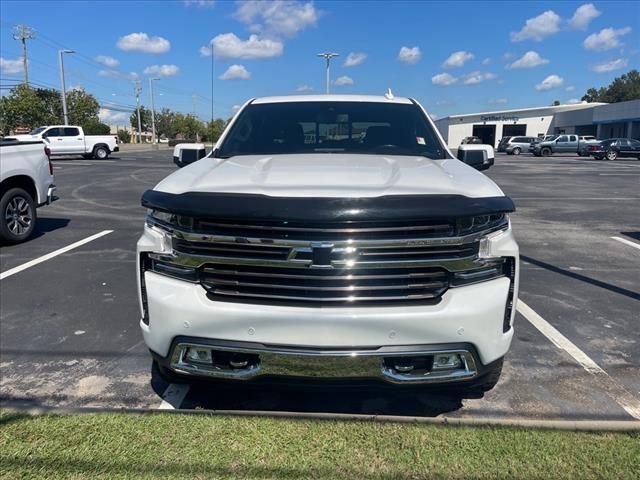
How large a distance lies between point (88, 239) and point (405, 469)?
665cm

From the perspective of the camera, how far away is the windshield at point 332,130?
3.91 metres

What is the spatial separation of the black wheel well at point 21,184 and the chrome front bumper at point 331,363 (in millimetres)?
6399

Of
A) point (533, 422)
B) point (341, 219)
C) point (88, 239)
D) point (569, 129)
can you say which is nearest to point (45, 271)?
point (88, 239)

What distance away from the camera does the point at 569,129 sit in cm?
7231

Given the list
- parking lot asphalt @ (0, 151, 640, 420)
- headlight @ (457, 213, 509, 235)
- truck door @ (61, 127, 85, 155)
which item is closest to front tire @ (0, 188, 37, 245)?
parking lot asphalt @ (0, 151, 640, 420)

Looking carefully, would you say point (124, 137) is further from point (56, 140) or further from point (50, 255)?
point (50, 255)

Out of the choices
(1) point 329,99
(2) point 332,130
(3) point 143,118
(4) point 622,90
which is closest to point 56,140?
(1) point 329,99

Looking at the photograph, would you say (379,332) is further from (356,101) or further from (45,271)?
(45,271)

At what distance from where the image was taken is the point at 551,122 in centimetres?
7669

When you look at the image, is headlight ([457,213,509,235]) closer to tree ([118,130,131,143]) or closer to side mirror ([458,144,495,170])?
side mirror ([458,144,495,170])

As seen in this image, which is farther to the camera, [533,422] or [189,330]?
[533,422]

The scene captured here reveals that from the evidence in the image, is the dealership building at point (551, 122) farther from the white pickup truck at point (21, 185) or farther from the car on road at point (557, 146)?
the white pickup truck at point (21, 185)

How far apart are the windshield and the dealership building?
60719mm

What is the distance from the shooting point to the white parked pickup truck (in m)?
2.42
